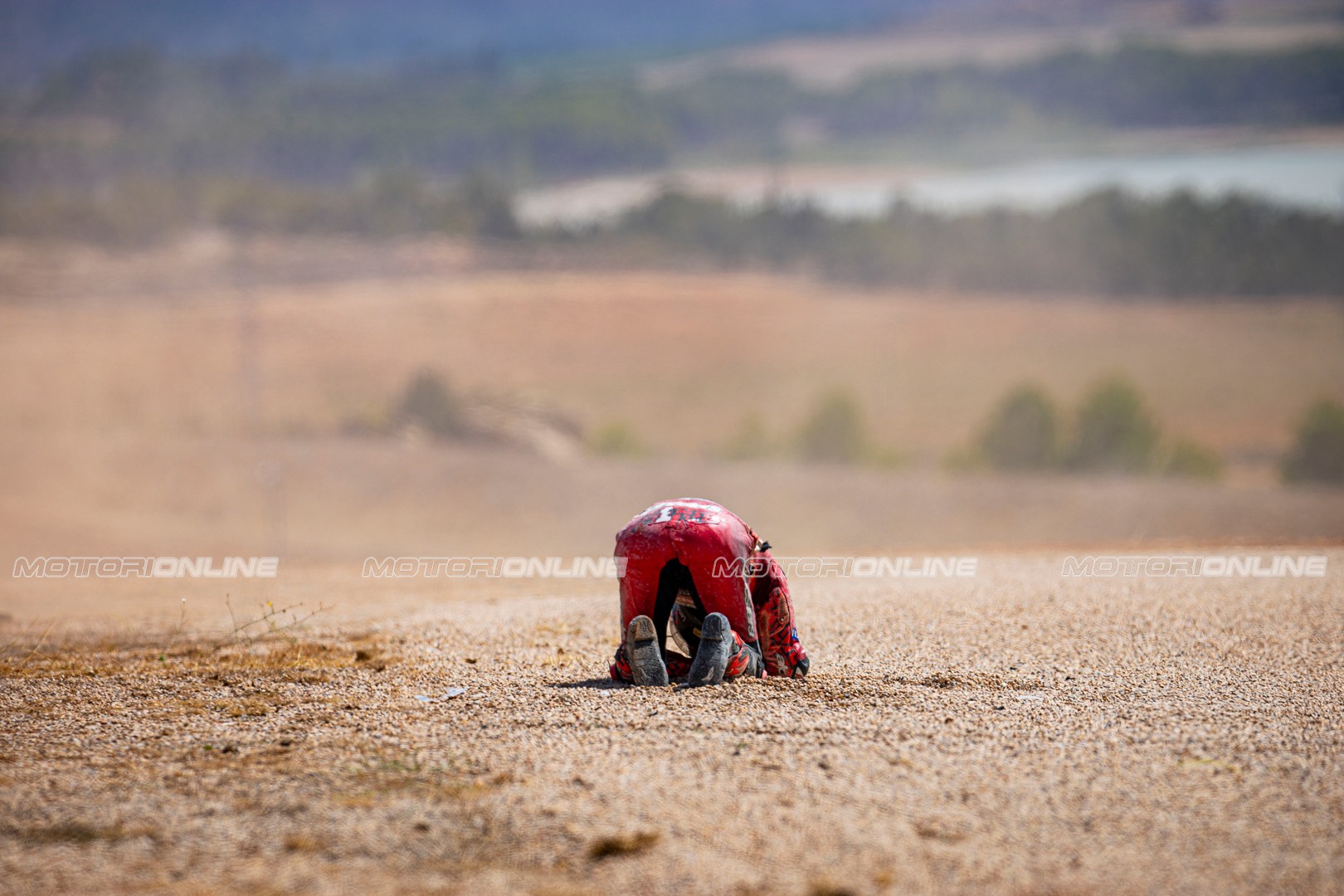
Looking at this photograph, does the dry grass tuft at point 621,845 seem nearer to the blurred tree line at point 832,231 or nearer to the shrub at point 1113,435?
the shrub at point 1113,435

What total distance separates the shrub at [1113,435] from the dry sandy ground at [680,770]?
71.9 ft

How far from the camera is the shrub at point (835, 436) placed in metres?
33.2

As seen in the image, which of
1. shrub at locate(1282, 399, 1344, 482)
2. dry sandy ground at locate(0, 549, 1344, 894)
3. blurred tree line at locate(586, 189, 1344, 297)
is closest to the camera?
dry sandy ground at locate(0, 549, 1344, 894)

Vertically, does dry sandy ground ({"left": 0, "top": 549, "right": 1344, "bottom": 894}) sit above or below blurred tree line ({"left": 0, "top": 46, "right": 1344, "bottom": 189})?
below

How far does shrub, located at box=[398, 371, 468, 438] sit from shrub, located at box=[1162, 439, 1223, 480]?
17634 mm

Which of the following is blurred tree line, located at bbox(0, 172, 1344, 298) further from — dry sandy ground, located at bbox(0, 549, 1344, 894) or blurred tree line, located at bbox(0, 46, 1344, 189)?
dry sandy ground, located at bbox(0, 549, 1344, 894)

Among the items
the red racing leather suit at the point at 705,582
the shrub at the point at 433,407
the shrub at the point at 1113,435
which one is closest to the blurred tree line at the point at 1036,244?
the shrub at the point at 1113,435

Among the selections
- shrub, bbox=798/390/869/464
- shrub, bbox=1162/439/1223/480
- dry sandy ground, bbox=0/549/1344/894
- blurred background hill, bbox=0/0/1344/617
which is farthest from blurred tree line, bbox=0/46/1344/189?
dry sandy ground, bbox=0/549/1344/894

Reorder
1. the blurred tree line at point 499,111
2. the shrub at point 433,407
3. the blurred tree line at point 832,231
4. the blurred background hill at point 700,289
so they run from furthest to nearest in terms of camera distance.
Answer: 1. the blurred tree line at point 499,111
2. the blurred tree line at point 832,231
3. the shrub at point 433,407
4. the blurred background hill at point 700,289

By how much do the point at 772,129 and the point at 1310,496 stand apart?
166 ft

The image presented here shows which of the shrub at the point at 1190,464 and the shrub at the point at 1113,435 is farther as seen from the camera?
the shrub at the point at 1113,435

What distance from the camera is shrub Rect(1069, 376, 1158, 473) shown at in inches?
1185

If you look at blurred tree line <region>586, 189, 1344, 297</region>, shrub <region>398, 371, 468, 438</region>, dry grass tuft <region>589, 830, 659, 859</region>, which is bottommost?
dry grass tuft <region>589, 830, 659, 859</region>

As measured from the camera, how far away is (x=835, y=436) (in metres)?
33.5
